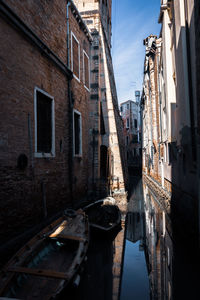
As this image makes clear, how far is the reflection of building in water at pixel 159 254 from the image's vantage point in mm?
4637

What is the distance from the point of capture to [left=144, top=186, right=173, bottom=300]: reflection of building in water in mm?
4637

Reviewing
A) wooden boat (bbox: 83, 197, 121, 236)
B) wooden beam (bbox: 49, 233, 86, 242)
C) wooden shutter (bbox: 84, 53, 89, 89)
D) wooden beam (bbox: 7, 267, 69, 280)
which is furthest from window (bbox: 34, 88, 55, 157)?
wooden shutter (bbox: 84, 53, 89, 89)

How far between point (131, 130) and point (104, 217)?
38.3 m

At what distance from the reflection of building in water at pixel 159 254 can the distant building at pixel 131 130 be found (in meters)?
31.8

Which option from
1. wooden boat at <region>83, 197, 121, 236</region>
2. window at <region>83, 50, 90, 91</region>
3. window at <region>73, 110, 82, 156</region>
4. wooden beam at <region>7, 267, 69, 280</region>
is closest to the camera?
wooden beam at <region>7, 267, 69, 280</region>

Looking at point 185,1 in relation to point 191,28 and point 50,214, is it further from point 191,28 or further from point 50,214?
point 50,214

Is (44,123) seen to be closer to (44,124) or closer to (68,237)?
(44,124)

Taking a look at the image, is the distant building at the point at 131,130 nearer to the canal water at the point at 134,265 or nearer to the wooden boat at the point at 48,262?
the canal water at the point at 134,265

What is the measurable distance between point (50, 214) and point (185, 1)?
8643 mm

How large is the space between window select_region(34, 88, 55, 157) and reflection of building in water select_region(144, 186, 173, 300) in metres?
4.17

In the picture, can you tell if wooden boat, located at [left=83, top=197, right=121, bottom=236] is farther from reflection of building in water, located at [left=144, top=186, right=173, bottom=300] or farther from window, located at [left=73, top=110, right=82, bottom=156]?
window, located at [left=73, top=110, right=82, bottom=156]

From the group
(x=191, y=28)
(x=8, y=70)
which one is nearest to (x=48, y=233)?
(x=8, y=70)

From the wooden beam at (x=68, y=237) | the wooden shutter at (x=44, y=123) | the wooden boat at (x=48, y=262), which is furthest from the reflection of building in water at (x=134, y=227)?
the wooden shutter at (x=44, y=123)

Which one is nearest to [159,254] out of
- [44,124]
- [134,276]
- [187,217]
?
[134,276]
